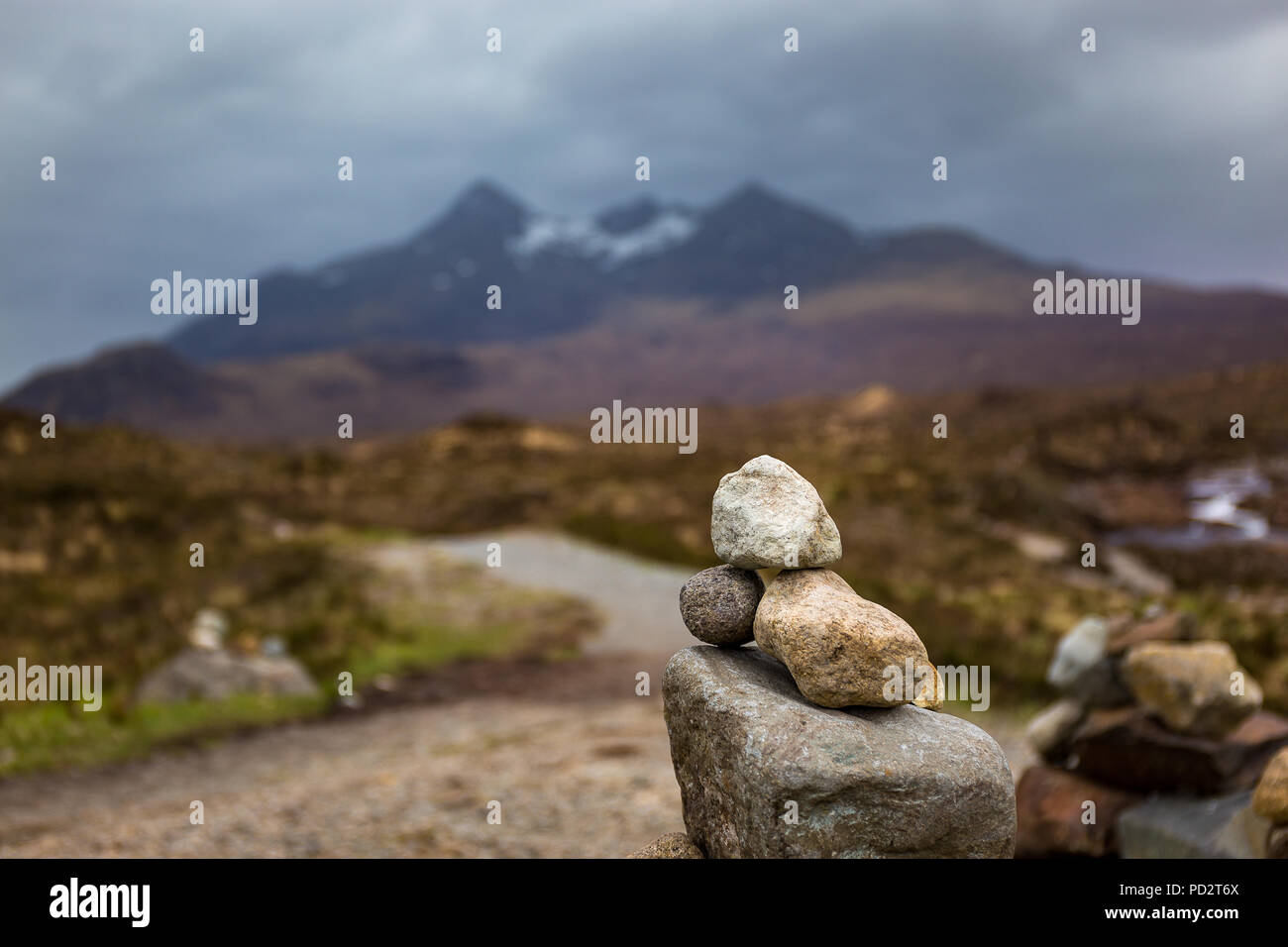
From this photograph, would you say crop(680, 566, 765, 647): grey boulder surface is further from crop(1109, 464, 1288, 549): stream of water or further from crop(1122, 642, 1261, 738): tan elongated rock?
crop(1109, 464, 1288, 549): stream of water

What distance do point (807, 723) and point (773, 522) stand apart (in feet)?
3.35

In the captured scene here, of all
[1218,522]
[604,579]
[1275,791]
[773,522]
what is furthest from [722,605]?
[1218,522]

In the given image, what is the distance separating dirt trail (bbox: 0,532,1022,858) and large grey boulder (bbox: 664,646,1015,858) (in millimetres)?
4131

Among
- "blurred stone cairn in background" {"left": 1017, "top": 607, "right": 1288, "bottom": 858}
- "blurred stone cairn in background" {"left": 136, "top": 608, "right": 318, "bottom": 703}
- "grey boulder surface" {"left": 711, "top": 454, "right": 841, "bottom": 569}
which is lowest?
"blurred stone cairn in background" {"left": 136, "top": 608, "right": 318, "bottom": 703}

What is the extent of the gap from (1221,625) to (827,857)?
45.3 ft

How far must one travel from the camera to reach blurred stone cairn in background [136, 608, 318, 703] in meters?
13.3

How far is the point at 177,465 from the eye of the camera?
40469 millimetres

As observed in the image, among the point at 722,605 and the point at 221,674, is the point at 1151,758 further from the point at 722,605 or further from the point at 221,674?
the point at 221,674

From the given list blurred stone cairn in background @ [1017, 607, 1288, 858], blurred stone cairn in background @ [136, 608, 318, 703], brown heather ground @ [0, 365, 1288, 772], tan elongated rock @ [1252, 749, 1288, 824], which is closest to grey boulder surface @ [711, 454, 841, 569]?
tan elongated rock @ [1252, 749, 1288, 824]

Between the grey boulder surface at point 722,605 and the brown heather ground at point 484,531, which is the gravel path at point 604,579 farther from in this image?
the grey boulder surface at point 722,605

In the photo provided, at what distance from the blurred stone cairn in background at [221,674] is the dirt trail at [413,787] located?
1401 millimetres
